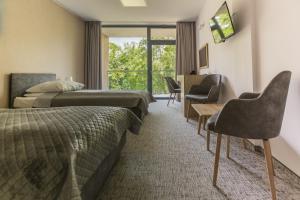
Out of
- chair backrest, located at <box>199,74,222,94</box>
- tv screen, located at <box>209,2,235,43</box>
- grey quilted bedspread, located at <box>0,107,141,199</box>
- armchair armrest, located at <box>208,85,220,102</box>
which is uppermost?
tv screen, located at <box>209,2,235,43</box>

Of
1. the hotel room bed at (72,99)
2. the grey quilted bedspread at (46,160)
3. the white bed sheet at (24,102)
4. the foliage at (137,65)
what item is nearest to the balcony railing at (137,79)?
the foliage at (137,65)

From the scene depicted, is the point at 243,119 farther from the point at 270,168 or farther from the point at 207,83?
the point at 207,83

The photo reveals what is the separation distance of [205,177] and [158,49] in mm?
5440

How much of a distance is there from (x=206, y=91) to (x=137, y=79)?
126 inches

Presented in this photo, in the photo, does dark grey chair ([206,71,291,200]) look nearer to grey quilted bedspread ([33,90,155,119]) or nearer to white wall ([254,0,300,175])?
white wall ([254,0,300,175])

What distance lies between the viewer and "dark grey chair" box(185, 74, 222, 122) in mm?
3348

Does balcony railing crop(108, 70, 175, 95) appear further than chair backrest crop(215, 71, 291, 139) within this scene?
Yes

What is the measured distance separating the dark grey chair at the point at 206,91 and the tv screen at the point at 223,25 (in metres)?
0.70

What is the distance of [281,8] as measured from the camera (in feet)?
5.95

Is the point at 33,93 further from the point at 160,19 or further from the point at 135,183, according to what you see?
the point at 160,19

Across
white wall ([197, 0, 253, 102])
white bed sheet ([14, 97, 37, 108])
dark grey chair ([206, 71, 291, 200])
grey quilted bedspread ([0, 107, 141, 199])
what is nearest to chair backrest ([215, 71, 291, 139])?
dark grey chair ([206, 71, 291, 200])

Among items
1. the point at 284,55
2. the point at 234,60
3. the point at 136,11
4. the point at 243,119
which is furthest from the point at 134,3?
the point at 243,119

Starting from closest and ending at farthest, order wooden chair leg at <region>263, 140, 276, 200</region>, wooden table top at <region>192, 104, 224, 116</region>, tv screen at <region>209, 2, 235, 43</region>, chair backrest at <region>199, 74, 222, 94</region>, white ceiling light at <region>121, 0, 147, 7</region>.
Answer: wooden chair leg at <region>263, 140, 276, 200</region> < wooden table top at <region>192, 104, 224, 116</region> < tv screen at <region>209, 2, 235, 43</region> < chair backrest at <region>199, 74, 222, 94</region> < white ceiling light at <region>121, 0, 147, 7</region>

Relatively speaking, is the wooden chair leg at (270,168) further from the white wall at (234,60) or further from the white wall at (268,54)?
the white wall at (234,60)
